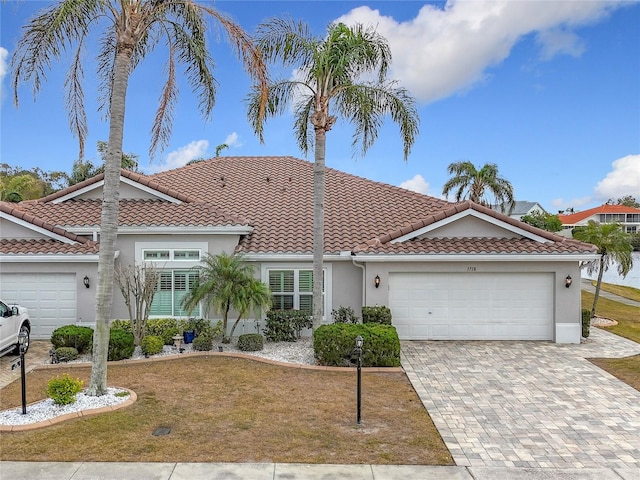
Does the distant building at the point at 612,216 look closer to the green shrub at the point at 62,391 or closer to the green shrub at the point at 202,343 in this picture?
the green shrub at the point at 202,343

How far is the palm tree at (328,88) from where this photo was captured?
12148 mm

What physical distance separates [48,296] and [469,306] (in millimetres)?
13369

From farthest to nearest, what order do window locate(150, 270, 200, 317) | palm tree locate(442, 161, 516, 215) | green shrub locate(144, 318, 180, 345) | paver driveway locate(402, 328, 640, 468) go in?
palm tree locate(442, 161, 516, 215) < window locate(150, 270, 200, 317) < green shrub locate(144, 318, 180, 345) < paver driveway locate(402, 328, 640, 468)

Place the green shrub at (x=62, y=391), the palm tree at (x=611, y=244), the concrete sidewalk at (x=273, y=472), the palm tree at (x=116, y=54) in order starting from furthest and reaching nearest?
the palm tree at (x=611, y=244) → the palm tree at (x=116, y=54) → the green shrub at (x=62, y=391) → the concrete sidewalk at (x=273, y=472)

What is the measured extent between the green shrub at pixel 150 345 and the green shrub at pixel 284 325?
10.6ft

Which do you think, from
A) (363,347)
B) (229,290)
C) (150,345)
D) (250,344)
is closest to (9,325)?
(150,345)

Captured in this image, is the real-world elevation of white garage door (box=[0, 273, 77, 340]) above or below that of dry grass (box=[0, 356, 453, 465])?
above

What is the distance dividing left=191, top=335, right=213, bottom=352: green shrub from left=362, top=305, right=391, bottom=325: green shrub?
4.53m

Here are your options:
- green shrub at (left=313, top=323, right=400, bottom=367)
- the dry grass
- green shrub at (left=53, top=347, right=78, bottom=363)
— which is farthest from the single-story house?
the dry grass

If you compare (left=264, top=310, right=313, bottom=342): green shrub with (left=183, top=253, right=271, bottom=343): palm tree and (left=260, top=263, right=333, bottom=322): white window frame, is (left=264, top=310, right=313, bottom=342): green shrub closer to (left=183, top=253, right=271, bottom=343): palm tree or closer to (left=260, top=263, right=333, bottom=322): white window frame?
(left=260, top=263, right=333, bottom=322): white window frame

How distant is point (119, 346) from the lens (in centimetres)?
1167

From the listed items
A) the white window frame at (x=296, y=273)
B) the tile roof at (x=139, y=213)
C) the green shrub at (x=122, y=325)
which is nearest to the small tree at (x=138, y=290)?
the green shrub at (x=122, y=325)

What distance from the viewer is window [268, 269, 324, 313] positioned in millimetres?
14961

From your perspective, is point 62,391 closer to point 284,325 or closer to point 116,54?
point 116,54
